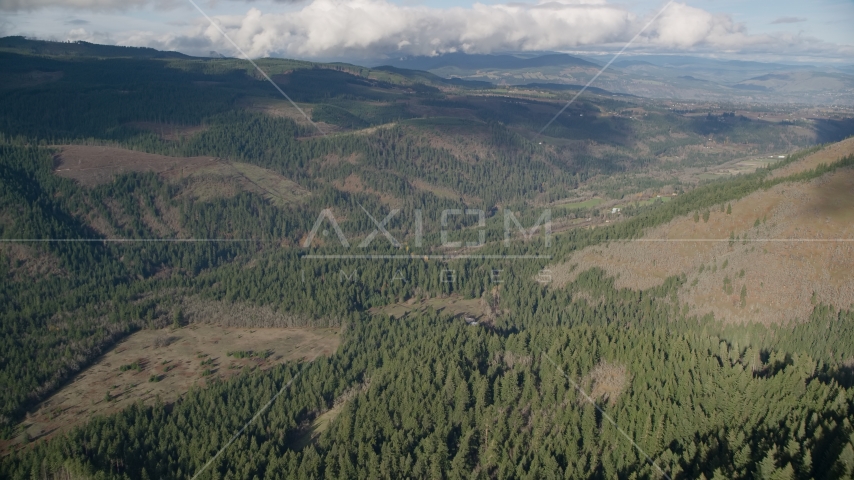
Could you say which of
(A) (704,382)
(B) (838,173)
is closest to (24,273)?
(A) (704,382)

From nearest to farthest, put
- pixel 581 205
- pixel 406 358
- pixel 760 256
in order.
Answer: pixel 406 358 → pixel 760 256 → pixel 581 205

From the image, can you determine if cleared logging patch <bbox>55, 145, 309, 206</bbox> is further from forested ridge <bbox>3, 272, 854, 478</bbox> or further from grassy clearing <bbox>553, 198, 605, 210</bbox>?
forested ridge <bbox>3, 272, 854, 478</bbox>

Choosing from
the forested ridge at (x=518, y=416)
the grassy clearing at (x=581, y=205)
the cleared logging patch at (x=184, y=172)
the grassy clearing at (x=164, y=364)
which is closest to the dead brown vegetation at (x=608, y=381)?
the forested ridge at (x=518, y=416)

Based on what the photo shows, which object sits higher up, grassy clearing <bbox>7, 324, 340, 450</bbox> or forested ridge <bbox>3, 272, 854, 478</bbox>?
forested ridge <bbox>3, 272, 854, 478</bbox>

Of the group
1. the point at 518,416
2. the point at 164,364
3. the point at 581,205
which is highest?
the point at 518,416

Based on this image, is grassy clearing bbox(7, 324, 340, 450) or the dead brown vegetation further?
grassy clearing bbox(7, 324, 340, 450)

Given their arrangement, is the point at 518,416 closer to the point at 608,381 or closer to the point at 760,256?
the point at 608,381

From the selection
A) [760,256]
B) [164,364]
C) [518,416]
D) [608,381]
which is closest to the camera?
[518,416]

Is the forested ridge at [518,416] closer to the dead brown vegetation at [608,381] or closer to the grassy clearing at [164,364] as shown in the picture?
the dead brown vegetation at [608,381]

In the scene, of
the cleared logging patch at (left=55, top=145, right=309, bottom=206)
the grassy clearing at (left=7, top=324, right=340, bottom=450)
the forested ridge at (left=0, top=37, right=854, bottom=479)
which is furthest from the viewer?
the cleared logging patch at (left=55, top=145, right=309, bottom=206)

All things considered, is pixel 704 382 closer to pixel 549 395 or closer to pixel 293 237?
pixel 549 395

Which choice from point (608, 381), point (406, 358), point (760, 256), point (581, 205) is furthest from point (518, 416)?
point (581, 205)

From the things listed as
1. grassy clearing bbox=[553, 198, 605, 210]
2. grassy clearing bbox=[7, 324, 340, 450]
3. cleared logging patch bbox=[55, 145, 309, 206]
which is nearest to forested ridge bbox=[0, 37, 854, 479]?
grassy clearing bbox=[7, 324, 340, 450]
